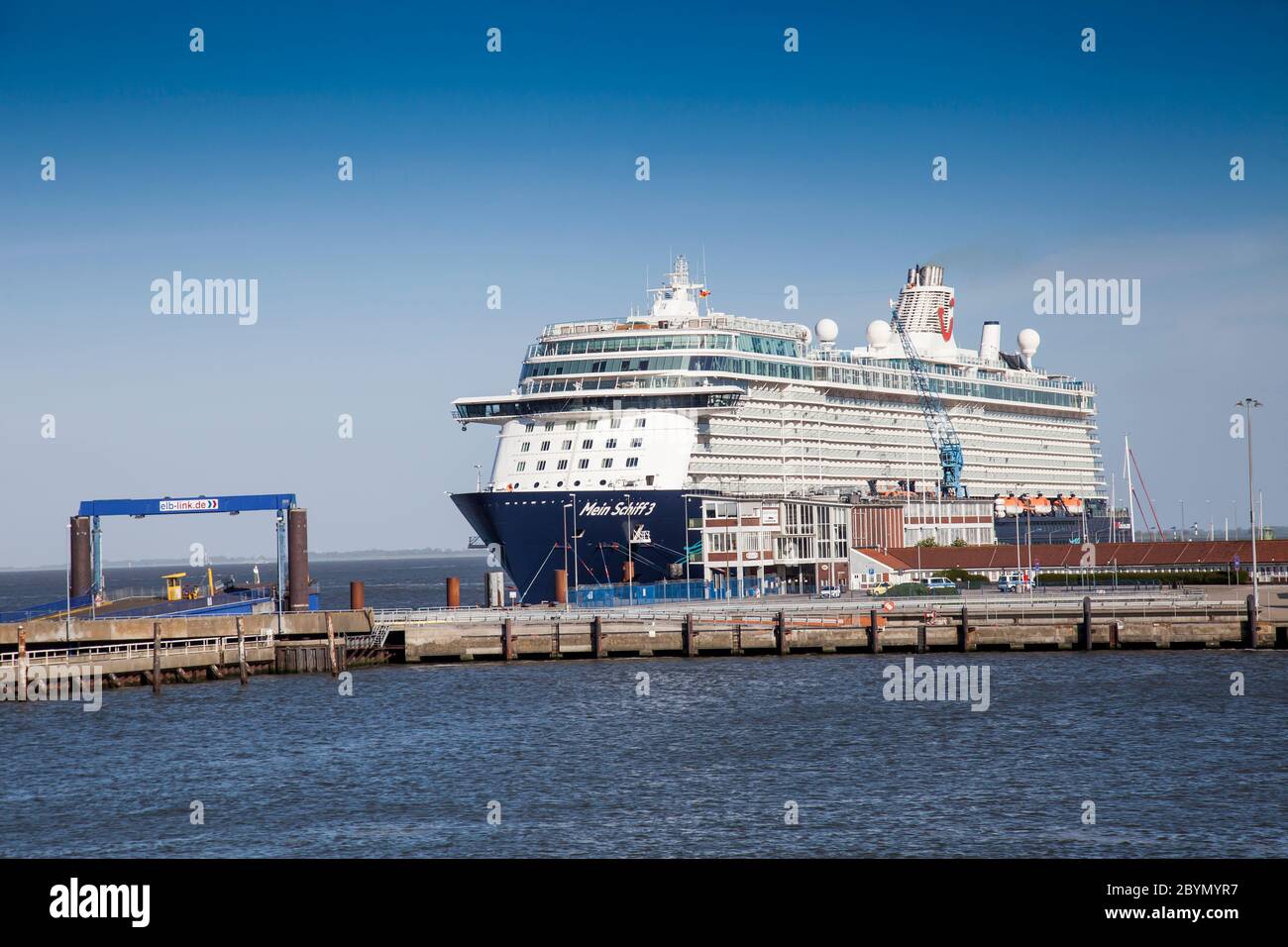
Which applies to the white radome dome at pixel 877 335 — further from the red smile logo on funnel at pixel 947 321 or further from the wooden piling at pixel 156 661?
the wooden piling at pixel 156 661

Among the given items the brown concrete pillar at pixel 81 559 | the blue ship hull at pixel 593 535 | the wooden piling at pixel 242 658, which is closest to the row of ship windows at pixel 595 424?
the blue ship hull at pixel 593 535

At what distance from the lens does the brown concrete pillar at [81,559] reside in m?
63.7

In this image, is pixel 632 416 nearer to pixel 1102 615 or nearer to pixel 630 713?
pixel 1102 615

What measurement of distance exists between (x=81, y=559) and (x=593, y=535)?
77.1ft

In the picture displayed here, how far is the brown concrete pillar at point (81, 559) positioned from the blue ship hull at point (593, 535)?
63.4 ft

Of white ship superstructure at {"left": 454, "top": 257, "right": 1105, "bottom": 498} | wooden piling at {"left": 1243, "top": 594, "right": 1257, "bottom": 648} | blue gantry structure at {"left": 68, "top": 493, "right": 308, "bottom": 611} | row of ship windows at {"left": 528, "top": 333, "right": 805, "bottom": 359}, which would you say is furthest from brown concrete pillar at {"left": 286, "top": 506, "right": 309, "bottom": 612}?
wooden piling at {"left": 1243, "top": 594, "right": 1257, "bottom": 648}

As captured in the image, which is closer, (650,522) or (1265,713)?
(1265,713)

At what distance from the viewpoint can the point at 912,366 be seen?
344 ft

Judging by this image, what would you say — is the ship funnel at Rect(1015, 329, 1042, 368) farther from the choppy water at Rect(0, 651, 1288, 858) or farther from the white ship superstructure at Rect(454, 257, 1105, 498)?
the choppy water at Rect(0, 651, 1288, 858)

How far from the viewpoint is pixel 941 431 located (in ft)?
344

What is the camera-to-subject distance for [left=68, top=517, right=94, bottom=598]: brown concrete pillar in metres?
63.7
